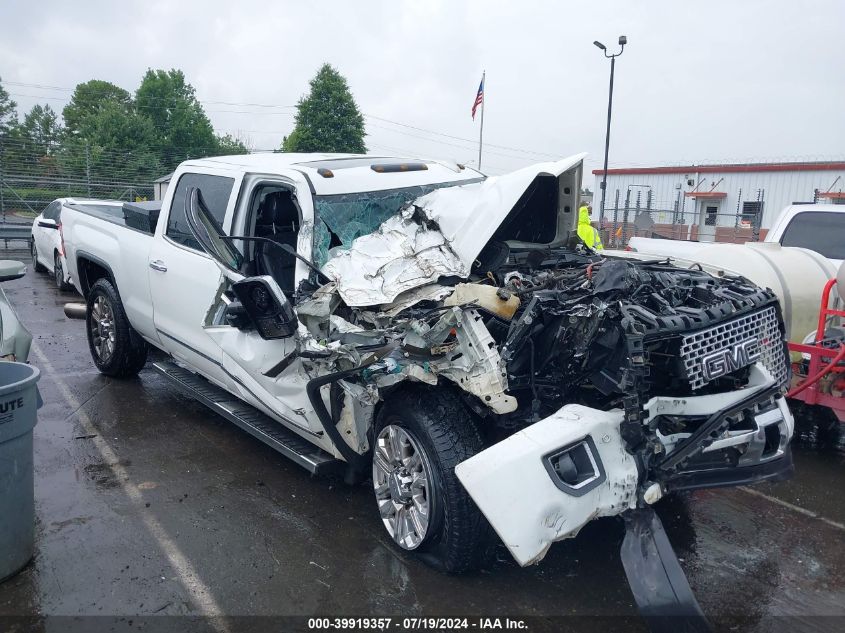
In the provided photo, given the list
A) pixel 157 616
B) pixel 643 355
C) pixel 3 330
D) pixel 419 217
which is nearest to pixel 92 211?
pixel 3 330

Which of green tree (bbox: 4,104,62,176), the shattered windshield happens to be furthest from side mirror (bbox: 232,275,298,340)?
green tree (bbox: 4,104,62,176)

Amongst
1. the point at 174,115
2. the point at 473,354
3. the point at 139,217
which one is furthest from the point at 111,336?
the point at 174,115

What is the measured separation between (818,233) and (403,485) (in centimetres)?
575

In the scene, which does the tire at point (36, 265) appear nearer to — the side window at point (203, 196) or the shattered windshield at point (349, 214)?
the side window at point (203, 196)

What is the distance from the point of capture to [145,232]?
5.54 m

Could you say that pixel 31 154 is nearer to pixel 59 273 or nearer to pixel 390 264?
pixel 59 273

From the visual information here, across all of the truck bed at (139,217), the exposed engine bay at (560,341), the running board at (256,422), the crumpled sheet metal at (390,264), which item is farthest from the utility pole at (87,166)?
the exposed engine bay at (560,341)

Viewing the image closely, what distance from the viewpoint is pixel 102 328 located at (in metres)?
6.36

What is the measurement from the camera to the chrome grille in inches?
118

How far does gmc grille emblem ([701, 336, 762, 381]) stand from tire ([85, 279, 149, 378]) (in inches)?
192

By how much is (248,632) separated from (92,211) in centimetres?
504

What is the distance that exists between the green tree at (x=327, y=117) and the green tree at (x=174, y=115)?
11.7 meters

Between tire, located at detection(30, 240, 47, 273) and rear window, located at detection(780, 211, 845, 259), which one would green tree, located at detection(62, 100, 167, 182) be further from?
rear window, located at detection(780, 211, 845, 259)

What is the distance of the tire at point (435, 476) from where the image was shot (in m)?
3.19
